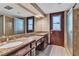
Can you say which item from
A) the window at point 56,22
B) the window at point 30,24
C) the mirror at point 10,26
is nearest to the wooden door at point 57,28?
the window at point 56,22

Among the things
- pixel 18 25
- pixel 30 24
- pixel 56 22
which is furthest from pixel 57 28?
pixel 18 25

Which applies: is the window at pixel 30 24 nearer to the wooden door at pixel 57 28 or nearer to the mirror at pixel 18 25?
the mirror at pixel 18 25

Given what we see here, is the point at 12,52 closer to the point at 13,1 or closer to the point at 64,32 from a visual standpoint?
the point at 13,1

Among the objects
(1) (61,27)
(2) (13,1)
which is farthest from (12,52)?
(1) (61,27)

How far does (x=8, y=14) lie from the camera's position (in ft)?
4.21

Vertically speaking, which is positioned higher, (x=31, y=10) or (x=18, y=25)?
(x=31, y=10)

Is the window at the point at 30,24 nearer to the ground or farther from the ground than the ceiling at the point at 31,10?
nearer to the ground

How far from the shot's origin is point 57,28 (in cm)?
140

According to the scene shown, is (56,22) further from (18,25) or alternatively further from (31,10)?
(18,25)

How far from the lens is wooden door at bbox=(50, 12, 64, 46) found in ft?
4.53

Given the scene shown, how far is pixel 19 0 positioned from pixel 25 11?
1.03 feet

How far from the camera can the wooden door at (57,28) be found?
1.38m

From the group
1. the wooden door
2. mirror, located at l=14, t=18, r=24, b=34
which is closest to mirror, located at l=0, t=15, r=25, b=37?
mirror, located at l=14, t=18, r=24, b=34

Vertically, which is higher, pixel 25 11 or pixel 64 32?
→ pixel 25 11
